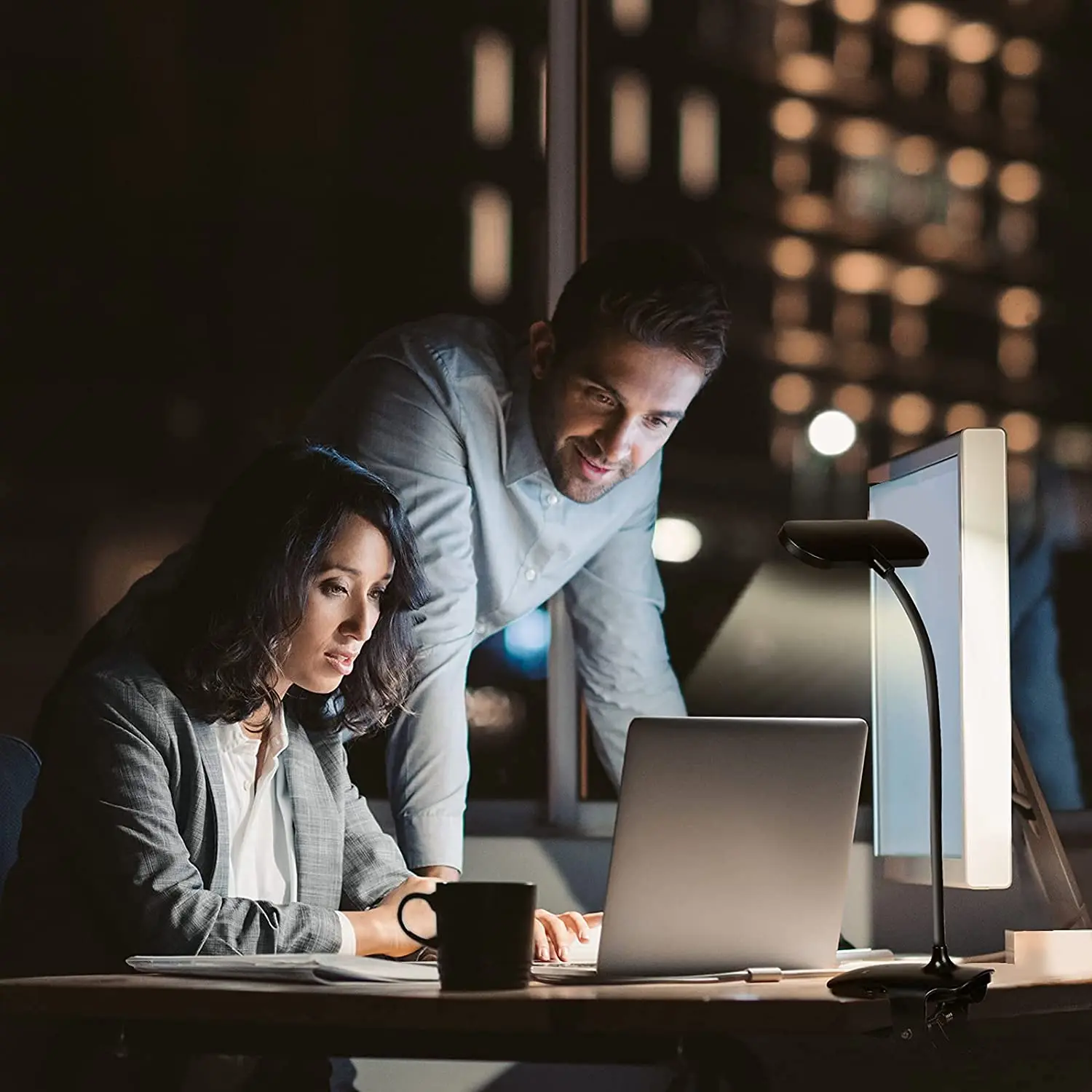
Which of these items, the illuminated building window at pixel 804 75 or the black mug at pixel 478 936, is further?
the illuminated building window at pixel 804 75

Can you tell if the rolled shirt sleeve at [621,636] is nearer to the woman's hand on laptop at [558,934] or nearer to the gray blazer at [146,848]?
the gray blazer at [146,848]

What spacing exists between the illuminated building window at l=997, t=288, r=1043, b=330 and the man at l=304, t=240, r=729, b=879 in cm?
53

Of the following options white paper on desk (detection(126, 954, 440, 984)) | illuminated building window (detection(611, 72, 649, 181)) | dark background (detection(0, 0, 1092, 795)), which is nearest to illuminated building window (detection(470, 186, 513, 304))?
dark background (detection(0, 0, 1092, 795))

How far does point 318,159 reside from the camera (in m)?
2.68

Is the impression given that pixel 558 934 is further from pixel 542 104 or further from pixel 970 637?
pixel 542 104

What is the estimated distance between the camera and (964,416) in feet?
9.23

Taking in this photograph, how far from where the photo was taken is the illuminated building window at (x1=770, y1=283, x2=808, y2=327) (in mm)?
2771

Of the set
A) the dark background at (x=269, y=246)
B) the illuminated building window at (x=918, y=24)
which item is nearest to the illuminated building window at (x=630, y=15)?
the dark background at (x=269, y=246)

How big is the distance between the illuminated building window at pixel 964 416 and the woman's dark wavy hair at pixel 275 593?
100 cm

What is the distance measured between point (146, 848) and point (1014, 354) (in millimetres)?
1757

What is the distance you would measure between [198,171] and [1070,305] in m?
1.59

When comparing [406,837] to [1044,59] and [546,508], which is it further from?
[1044,59]

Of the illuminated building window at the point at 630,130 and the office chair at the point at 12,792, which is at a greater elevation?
the illuminated building window at the point at 630,130

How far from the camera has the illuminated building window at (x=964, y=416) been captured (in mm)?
2803
